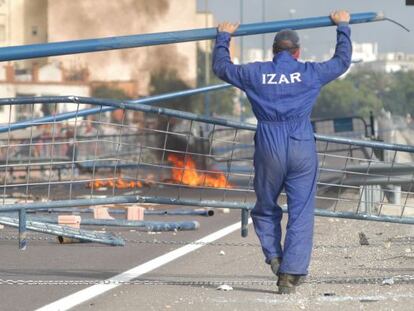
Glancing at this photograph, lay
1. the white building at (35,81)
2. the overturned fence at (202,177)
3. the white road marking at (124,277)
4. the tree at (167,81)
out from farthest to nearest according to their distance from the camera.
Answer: the white building at (35,81) < the tree at (167,81) < the overturned fence at (202,177) < the white road marking at (124,277)

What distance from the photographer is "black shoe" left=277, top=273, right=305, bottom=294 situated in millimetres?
8547

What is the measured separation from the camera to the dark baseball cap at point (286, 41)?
28.6 ft

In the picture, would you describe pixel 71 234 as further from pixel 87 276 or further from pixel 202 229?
pixel 202 229

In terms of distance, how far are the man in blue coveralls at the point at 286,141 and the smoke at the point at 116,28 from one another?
35852 mm

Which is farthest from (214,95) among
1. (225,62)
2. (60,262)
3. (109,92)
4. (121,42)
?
(225,62)

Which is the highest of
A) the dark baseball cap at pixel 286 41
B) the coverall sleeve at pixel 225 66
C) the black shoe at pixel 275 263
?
the dark baseball cap at pixel 286 41

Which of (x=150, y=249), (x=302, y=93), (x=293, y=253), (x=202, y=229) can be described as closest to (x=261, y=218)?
(x=293, y=253)

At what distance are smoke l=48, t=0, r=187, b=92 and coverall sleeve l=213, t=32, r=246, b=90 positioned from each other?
35474mm

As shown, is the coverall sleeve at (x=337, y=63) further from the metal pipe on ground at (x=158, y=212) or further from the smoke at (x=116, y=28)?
the smoke at (x=116, y=28)

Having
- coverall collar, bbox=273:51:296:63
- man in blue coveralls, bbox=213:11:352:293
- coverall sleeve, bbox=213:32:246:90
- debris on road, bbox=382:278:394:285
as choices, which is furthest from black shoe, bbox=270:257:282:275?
coverall collar, bbox=273:51:296:63

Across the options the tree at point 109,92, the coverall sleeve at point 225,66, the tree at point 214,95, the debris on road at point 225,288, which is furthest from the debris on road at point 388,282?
the tree at point 109,92

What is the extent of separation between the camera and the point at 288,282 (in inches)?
336

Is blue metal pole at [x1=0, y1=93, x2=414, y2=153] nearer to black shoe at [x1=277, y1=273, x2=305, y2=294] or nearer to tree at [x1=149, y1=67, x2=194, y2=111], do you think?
black shoe at [x1=277, y1=273, x2=305, y2=294]

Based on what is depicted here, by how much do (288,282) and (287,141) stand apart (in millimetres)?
975
